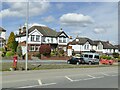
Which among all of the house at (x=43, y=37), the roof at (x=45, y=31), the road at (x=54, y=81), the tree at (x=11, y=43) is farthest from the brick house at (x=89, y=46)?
the road at (x=54, y=81)

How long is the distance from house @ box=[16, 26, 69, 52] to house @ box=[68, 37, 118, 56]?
9.51m

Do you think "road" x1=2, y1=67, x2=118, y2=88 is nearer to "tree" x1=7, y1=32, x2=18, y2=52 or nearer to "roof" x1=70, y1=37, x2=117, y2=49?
"tree" x1=7, y1=32, x2=18, y2=52

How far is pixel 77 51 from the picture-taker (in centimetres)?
8812

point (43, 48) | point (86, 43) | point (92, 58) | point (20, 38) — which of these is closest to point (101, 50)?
point (86, 43)

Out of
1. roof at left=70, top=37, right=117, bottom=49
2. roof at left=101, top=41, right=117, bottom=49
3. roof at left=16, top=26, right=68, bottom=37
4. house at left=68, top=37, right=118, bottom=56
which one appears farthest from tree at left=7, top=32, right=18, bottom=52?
roof at left=101, top=41, right=117, bottom=49

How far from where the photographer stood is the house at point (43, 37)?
65.5 m

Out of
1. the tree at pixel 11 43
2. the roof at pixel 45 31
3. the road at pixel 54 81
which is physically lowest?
the road at pixel 54 81

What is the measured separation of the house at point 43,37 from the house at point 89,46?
9511mm

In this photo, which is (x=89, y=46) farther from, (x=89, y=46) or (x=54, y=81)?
(x=54, y=81)

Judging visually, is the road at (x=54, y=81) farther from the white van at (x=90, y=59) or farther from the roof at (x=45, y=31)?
the roof at (x=45, y=31)

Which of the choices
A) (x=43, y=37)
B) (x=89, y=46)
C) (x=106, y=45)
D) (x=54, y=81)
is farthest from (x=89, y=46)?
(x=54, y=81)

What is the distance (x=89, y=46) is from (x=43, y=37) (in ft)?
93.1

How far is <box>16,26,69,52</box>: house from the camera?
215 feet

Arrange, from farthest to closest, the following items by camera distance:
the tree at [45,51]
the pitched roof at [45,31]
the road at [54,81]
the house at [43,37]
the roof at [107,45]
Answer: the roof at [107,45] → the pitched roof at [45,31] → the house at [43,37] → the tree at [45,51] → the road at [54,81]
